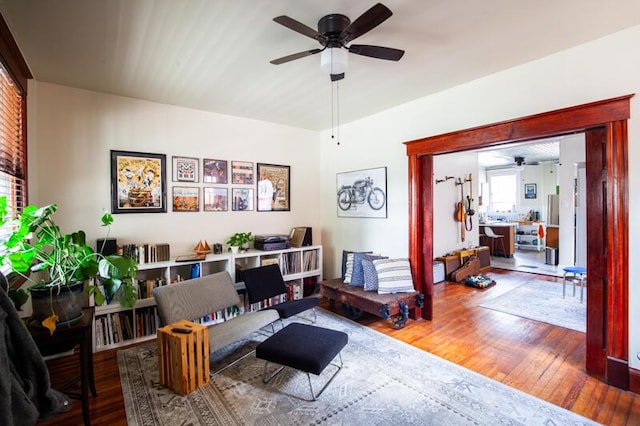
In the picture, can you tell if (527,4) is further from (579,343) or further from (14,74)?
(14,74)

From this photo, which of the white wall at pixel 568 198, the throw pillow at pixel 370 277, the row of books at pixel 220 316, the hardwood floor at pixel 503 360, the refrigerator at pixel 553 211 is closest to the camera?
the hardwood floor at pixel 503 360

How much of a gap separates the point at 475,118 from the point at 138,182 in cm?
376

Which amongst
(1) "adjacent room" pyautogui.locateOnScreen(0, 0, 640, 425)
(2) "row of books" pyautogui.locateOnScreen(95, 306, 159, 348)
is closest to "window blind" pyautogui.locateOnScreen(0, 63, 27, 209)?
(1) "adjacent room" pyautogui.locateOnScreen(0, 0, 640, 425)

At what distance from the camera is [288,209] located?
474 cm

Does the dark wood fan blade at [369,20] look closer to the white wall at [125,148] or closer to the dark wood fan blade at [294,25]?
the dark wood fan blade at [294,25]

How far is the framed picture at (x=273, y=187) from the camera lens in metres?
4.45

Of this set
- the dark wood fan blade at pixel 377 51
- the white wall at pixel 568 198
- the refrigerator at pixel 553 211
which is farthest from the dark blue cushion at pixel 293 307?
the refrigerator at pixel 553 211

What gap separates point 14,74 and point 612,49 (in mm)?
4648

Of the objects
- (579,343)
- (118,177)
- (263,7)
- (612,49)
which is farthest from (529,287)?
(118,177)

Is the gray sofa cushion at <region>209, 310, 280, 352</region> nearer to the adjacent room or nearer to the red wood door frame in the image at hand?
the adjacent room

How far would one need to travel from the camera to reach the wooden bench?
327 centimetres

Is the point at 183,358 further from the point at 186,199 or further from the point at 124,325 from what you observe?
the point at 186,199

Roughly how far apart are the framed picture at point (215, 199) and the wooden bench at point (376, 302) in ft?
5.82

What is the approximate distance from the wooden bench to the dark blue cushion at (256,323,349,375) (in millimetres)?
912
